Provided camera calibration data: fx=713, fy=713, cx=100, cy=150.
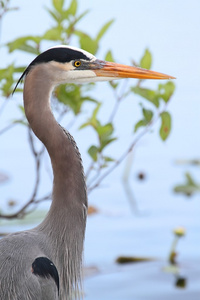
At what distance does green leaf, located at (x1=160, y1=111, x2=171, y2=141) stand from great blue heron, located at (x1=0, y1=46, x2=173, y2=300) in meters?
0.31

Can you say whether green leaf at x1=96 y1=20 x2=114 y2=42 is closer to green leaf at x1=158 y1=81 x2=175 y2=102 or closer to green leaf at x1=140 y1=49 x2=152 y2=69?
green leaf at x1=140 y1=49 x2=152 y2=69

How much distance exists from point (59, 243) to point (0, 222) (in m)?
1.66

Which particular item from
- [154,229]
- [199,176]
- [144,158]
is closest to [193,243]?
[154,229]

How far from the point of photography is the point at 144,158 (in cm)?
614

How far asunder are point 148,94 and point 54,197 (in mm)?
617

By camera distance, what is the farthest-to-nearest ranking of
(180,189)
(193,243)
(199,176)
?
(199,176), (180,189), (193,243)

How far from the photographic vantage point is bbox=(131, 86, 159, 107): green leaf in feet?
8.80

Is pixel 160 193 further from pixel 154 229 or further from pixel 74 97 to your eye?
pixel 74 97

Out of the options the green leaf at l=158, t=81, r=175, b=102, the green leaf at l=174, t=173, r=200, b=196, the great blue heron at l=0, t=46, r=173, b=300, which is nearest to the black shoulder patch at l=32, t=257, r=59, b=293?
the great blue heron at l=0, t=46, r=173, b=300

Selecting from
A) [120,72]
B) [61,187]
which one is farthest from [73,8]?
[61,187]

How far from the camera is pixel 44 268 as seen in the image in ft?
7.30

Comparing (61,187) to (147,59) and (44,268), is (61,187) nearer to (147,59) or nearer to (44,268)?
(44,268)

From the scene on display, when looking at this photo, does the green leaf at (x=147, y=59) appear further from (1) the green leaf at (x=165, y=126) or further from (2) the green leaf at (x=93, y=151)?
(2) the green leaf at (x=93, y=151)

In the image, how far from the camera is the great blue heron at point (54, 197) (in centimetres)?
221
